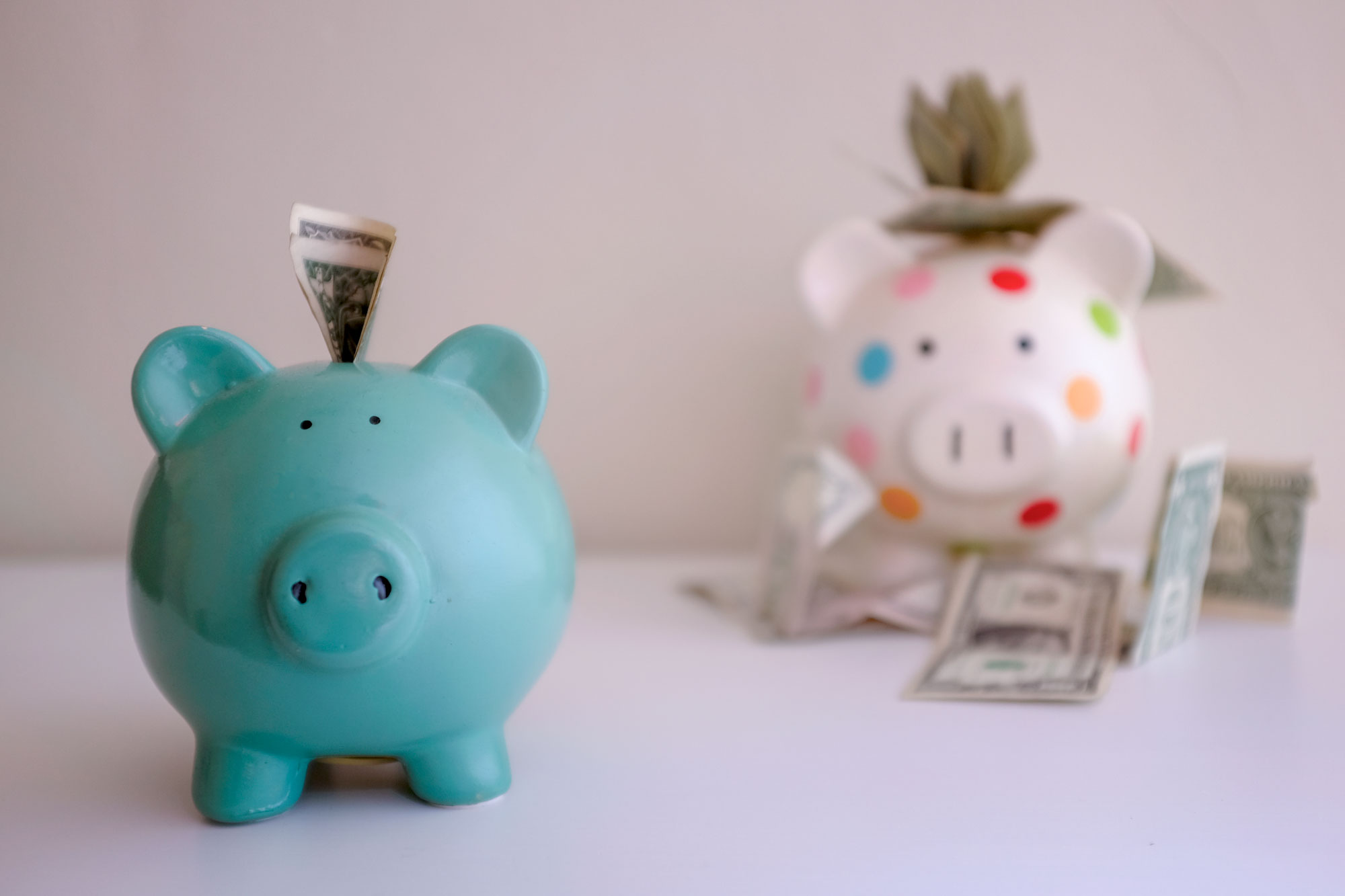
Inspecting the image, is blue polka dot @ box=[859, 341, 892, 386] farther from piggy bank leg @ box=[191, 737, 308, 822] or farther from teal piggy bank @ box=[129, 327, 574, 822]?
piggy bank leg @ box=[191, 737, 308, 822]

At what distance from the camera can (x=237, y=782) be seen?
2.49 feet

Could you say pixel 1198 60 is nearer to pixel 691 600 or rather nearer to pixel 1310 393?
pixel 1310 393

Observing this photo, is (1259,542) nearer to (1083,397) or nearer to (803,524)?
(1083,397)

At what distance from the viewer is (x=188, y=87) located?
156cm

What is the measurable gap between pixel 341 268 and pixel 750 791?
1.59ft

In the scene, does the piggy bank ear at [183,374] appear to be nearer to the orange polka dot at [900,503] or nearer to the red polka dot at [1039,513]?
the orange polka dot at [900,503]

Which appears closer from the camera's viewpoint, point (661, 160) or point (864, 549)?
point (864, 549)

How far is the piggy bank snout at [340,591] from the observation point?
673 mm

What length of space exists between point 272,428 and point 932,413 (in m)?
0.83

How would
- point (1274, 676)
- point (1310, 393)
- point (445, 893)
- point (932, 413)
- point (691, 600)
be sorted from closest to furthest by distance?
point (445, 893), point (1274, 676), point (932, 413), point (691, 600), point (1310, 393)

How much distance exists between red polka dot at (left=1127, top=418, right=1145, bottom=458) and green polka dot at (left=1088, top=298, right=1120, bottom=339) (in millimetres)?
113

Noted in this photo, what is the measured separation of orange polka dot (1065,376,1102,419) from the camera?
4.39 feet

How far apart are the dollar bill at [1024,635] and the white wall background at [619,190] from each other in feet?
1.97

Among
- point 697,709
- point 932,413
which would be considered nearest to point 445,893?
point 697,709
